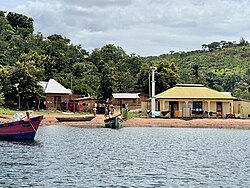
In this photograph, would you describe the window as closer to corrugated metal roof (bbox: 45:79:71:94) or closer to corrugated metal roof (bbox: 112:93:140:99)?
corrugated metal roof (bbox: 45:79:71:94)

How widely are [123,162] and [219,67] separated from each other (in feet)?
348

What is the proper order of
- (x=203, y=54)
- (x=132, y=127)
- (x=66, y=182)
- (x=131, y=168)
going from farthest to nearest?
(x=203, y=54) → (x=132, y=127) → (x=131, y=168) → (x=66, y=182)

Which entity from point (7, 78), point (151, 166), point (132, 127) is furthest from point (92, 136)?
point (7, 78)

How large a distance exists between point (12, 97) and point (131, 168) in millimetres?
50054

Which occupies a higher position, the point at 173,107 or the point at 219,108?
the point at 173,107

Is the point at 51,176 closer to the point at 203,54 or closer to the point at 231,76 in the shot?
the point at 231,76

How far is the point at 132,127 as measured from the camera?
220 feet

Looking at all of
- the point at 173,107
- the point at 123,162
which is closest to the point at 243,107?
the point at 173,107

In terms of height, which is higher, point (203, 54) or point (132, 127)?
point (203, 54)

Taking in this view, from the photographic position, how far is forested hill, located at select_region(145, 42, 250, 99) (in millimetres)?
111312

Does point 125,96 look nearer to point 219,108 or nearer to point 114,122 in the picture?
point 219,108

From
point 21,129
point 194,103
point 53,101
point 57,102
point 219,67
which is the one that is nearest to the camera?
point 21,129

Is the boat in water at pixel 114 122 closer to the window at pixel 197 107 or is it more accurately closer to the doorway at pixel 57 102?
the window at pixel 197 107

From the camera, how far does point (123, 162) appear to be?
32125mm
